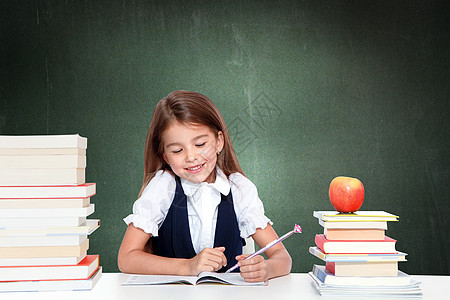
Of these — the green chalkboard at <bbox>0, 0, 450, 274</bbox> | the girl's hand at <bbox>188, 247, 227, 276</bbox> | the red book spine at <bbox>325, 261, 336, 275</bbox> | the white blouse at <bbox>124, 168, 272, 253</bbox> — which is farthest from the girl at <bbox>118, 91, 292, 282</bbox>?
the green chalkboard at <bbox>0, 0, 450, 274</bbox>

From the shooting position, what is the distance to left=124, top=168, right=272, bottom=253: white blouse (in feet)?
5.10

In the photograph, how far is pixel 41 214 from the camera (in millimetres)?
1031

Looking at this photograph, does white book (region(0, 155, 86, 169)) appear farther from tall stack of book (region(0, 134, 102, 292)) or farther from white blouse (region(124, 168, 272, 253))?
white blouse (region(124, 168, 272, 253))

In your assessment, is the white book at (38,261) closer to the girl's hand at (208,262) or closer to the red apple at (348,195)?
the girl's hand at (208,262)

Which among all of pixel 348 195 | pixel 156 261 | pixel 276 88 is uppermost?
pixel 276 88

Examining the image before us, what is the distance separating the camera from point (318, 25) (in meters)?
3.25

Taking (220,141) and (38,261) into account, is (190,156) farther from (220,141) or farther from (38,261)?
(38,261)

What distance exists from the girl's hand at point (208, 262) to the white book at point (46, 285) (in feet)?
0.88

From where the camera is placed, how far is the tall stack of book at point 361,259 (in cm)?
99

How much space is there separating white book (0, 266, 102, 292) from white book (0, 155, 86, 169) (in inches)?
9.8

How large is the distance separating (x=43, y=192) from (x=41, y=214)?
5 cm

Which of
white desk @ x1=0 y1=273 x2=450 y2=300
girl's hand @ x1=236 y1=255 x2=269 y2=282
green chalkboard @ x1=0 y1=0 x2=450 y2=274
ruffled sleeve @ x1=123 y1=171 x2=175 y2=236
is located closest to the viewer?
white desk @ x1=0 y1=273 x2=450 y2=300

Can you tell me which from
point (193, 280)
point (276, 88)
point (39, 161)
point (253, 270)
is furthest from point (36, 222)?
point (276, 88)

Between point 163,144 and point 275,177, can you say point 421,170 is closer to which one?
point 275,177
